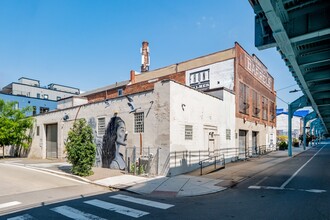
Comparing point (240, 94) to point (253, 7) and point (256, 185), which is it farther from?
point (253, 7)

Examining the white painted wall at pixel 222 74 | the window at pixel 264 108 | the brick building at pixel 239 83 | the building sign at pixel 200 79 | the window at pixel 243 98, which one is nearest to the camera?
the white painted wall at pixel 222 74

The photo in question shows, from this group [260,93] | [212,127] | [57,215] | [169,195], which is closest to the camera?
[57,215]

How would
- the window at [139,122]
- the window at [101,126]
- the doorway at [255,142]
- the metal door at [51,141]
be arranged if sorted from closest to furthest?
the window at [139,122] → the window at [101,126] → the metal door at [51,141] → the doorway at [255,142]

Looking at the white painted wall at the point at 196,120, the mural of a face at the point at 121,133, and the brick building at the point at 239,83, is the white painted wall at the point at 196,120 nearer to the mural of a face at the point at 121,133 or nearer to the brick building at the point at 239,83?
the brick building at the point at 239,83

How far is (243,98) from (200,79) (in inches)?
184

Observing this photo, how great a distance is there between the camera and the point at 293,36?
27.1 feet

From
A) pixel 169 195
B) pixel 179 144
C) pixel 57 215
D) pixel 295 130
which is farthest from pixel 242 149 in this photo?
pixel 295 130

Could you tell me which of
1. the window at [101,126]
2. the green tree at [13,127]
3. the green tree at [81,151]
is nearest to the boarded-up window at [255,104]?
the window at [101,126]

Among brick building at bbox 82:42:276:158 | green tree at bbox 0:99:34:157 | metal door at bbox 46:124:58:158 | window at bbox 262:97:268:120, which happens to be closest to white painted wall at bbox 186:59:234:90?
brick building at bbox 82:42:276:158

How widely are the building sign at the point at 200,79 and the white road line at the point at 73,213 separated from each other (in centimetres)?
1839

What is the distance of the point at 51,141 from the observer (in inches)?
904

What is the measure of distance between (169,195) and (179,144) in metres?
4.79

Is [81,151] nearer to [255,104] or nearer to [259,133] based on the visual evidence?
[255,104]

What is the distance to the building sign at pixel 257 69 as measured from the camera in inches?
915
